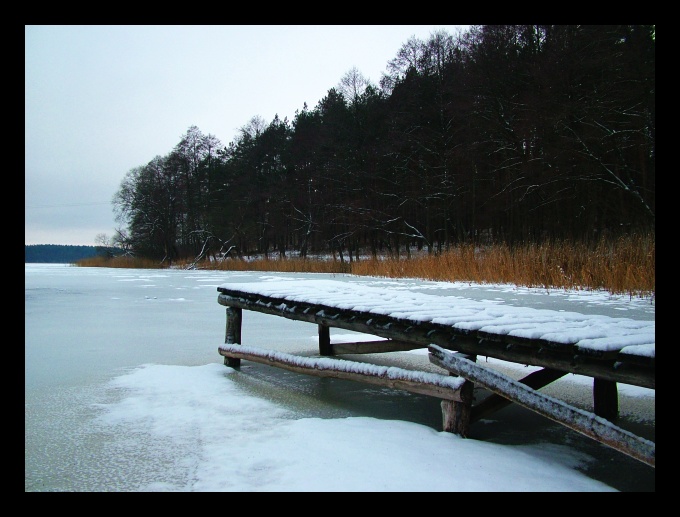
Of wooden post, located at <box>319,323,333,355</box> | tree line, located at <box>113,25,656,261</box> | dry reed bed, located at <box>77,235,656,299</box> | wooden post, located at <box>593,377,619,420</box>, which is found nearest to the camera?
wooden post, located at <box>593,377,619,420</box>

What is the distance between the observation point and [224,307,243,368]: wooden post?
3758mm

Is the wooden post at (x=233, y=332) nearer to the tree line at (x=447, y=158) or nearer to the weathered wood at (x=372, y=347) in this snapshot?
the weathered wood at (x=372, y=347)

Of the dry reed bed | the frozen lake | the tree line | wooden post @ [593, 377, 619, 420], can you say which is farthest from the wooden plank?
the tree line

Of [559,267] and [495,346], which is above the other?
[559,267]

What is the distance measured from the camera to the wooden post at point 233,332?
376cm

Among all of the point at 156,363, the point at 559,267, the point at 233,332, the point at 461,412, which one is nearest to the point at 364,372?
the point at 461,412

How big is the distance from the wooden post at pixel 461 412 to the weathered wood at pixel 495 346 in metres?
0.16

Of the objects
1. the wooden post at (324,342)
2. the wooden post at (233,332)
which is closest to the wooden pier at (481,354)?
→ the wooden post at (233,332)

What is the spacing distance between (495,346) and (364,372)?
79 cm

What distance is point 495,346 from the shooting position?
2.14 metres

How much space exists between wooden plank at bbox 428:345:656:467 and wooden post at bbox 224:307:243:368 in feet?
6.02

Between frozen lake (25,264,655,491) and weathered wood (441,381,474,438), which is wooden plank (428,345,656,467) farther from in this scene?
frozen lake (25,264,655,491)

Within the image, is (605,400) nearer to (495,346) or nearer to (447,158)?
(495,346)
